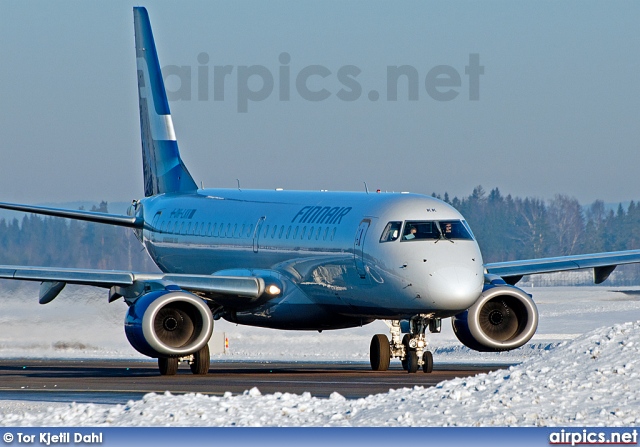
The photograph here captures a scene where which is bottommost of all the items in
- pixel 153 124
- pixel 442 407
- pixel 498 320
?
pixel 442 407

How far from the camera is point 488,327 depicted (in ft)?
107

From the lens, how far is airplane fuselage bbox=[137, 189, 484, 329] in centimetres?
2923

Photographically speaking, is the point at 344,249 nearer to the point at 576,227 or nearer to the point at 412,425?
the point at 412,425

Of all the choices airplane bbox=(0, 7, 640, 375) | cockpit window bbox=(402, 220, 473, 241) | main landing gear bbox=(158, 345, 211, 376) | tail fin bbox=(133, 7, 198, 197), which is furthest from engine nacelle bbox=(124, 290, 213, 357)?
tail fin bbox=(133, 7, 198, 197)

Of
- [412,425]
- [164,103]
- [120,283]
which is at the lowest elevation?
[412,425]

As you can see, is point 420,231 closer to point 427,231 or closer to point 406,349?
point 427,231

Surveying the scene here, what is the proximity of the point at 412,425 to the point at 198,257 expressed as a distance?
21.8 meters

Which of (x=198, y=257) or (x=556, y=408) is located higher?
(x=198, y=257)

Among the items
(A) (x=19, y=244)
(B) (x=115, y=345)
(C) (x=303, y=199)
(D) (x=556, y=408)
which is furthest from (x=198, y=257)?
(A) (x=19, y=244)

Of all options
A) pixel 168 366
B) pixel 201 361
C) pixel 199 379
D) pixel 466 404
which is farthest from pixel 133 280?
pixel 466 404

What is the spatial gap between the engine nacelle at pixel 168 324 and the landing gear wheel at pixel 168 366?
0.61 meters

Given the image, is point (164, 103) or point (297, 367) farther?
point (164, 103)

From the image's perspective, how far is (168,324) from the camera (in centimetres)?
3164

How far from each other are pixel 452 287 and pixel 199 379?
5.32 meters
